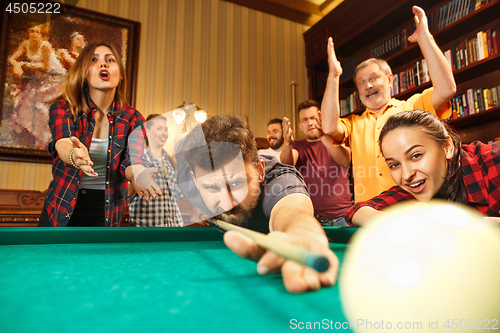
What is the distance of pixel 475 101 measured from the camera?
2.81 meters

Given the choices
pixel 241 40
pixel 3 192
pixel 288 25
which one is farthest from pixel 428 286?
pixel 288 25

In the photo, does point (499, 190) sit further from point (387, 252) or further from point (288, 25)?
point (288, 25)

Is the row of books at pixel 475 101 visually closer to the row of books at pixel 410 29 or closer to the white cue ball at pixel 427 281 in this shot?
the row of books at pixel 410 29

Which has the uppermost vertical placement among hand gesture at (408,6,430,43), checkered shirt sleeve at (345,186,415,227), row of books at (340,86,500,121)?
hand gesture at (408,6,430,43)

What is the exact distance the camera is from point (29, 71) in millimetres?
3250

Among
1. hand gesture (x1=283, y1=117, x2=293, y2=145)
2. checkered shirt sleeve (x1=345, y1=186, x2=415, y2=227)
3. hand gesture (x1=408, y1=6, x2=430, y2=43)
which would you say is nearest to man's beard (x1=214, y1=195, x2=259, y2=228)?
checkered shirt sleeve (x1=345, y1=186, x2=415, y2=227)

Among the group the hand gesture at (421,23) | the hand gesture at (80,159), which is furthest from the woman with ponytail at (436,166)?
the hand gesture at (80,159)

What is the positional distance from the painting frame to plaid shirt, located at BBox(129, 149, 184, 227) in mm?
1828

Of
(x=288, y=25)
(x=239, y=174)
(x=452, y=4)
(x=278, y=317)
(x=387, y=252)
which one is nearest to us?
(x=278, y=317)

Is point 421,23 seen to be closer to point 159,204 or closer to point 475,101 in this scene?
point 475,101

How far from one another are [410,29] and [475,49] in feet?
2.67

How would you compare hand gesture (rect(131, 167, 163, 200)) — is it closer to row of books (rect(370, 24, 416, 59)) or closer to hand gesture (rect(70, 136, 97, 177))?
hand gesture (rect(70, 136, 97, 177))

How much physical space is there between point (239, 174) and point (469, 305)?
88cm

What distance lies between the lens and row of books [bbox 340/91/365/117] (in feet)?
12.8
